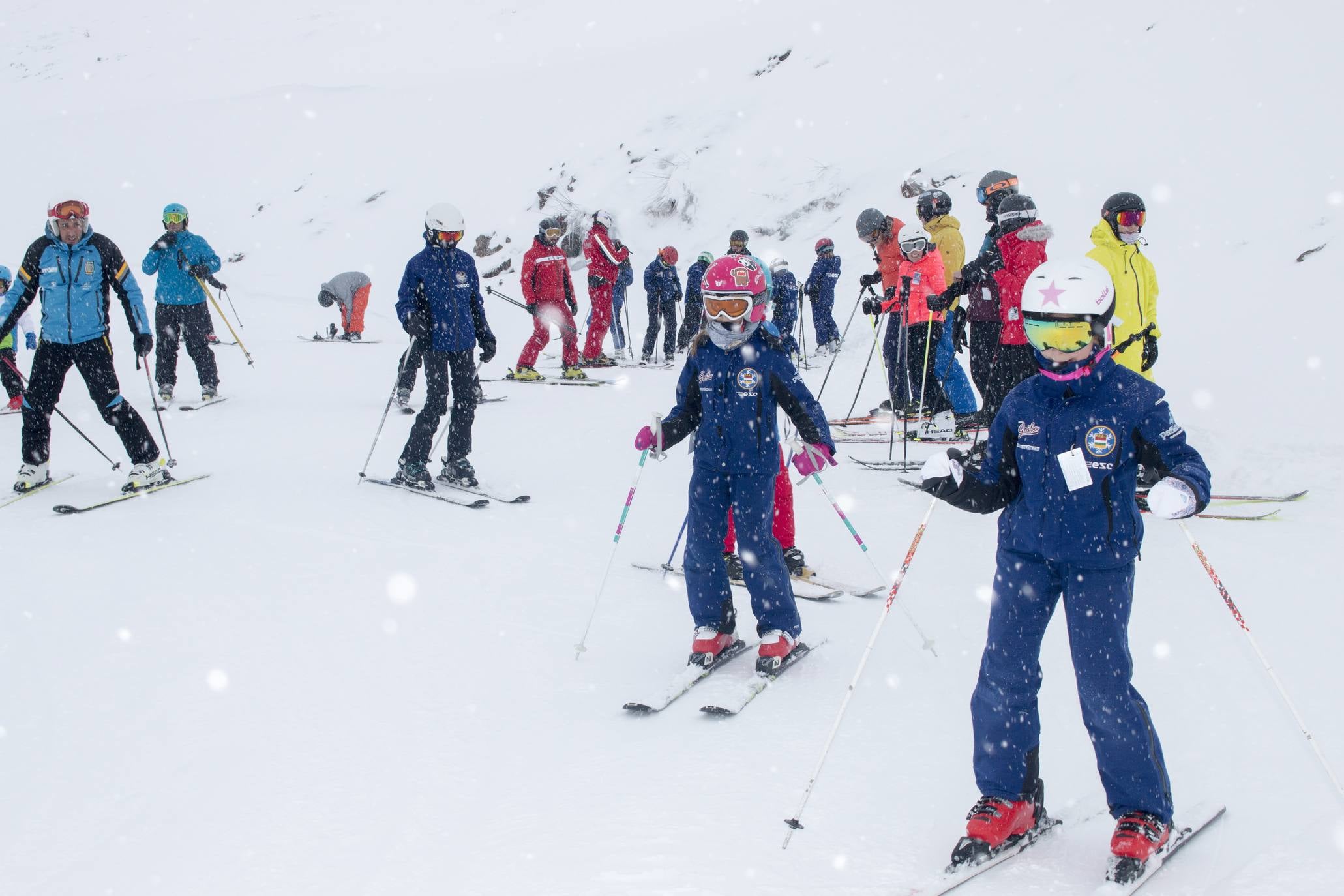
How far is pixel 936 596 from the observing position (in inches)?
208

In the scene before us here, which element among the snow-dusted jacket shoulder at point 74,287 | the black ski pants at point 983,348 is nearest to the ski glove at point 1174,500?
the black ski pants at point 983,348

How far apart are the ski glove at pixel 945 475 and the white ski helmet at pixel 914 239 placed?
5874 mm

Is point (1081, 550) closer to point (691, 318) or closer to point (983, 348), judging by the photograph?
point (983, 348)

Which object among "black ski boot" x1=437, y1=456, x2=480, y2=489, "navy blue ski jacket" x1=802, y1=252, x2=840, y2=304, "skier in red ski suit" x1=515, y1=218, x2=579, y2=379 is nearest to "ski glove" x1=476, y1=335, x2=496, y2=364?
"black ski boot" x1=437, y1=456, x2=480, y2=489

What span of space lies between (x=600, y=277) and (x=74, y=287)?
312 inches

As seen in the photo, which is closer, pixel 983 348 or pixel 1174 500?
pixel 1174 500

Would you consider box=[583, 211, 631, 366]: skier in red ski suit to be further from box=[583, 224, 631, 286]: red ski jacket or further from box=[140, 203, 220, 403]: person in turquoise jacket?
box=[140, 203, 220, 403]: person in turquoise jacket

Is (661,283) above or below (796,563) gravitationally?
above

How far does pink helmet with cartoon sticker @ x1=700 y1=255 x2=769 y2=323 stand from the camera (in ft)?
13.4

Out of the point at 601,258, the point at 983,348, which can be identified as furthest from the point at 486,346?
the point at 601,258

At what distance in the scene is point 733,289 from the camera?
4.10 m

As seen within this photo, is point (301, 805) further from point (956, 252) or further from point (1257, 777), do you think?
point (956, 252)

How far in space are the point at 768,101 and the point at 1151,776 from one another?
79.9 ft

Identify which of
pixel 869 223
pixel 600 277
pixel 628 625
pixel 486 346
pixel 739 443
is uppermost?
pixel 869 223
